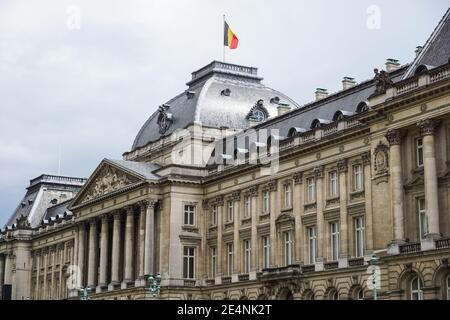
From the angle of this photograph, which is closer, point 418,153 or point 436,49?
point 418,153

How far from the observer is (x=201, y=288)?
81.0 m

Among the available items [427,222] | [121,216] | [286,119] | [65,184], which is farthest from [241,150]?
[65,184]

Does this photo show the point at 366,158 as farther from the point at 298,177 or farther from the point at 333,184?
the point at 298,177

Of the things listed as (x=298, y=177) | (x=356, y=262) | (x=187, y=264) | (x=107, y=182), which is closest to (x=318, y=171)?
(x=298, y=177)

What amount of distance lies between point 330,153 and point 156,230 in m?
24.3

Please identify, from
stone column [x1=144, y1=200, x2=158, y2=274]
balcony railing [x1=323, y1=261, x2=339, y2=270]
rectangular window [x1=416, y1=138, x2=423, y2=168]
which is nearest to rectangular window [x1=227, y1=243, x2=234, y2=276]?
stone column [x1=144, y1=200, x2=158, y2=274]

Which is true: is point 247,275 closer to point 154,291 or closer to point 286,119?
point 286,119

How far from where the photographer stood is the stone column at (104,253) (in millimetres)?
90688

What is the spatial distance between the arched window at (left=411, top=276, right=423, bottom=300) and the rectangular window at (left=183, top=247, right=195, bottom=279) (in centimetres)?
3478

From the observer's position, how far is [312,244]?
67.2 m

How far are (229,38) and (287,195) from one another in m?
21.8

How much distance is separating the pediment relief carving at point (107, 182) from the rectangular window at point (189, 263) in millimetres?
9143

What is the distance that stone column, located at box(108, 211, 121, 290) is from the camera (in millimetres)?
87500

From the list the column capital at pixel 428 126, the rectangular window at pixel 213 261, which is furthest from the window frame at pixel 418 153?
the rectangular window at pixel 213 261
